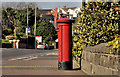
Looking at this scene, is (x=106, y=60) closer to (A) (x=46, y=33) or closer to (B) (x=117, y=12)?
(B) (x=117, y=12)

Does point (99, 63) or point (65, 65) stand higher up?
point (99, 63)

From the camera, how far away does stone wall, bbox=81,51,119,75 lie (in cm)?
797

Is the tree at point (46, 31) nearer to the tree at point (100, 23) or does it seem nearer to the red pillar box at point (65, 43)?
the red pillar box at point (65, 43)

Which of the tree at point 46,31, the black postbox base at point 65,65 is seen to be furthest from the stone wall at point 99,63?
the tree at point 46,31

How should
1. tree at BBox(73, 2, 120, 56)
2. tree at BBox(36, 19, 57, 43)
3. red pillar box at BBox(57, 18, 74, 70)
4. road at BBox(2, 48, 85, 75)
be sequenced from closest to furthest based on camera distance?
tree at BBox(73, 2, 120, 56), road at BBox(2, 48, 85, 75), red pillar box at BBox(57, 18, 74, 70), tree at BBox(36, 19, 57, 43)

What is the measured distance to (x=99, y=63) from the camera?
971 centimetres

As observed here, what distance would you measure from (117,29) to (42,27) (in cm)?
6266

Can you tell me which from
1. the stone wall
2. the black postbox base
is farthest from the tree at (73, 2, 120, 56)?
the black postbox base

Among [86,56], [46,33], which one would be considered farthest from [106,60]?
[46,33]

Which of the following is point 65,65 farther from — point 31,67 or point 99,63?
point 99,63

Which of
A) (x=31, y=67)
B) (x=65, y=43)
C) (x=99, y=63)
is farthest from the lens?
(x=31, y=67)

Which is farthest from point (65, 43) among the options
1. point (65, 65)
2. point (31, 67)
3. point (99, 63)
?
point (99, 63)

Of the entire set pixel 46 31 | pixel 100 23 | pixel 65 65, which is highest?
pixel 46 31

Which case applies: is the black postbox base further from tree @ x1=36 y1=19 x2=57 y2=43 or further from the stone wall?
tree @ x1=36 y1=19 x2=57 y2=43
